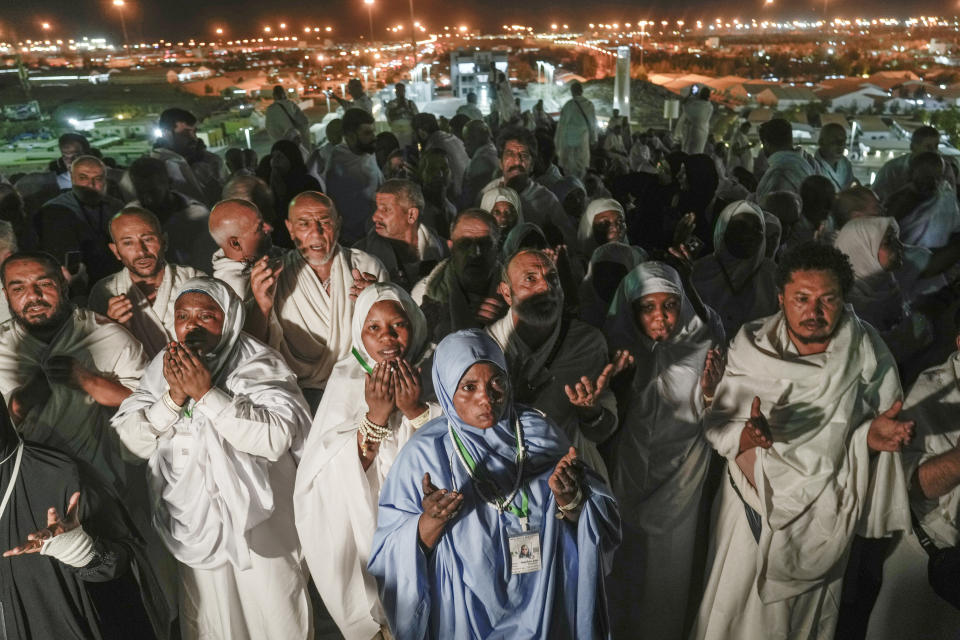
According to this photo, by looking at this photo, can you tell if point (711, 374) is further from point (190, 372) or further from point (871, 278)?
point (190, 372)

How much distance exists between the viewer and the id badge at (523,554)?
231 centimetres

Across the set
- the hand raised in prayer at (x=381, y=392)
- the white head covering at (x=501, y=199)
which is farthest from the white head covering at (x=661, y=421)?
the white head covering at (x=501, y=199)

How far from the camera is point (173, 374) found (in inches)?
102

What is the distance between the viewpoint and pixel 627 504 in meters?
3.21

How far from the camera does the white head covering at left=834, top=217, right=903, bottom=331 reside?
12.8 feet

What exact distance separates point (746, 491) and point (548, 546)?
39.1 inches

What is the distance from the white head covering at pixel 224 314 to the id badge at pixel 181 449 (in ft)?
0.88

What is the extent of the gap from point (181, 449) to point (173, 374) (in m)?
0.38

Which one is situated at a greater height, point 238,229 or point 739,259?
point 238,229

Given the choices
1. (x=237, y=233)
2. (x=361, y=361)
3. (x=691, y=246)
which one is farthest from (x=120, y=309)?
(x=691, y=246)

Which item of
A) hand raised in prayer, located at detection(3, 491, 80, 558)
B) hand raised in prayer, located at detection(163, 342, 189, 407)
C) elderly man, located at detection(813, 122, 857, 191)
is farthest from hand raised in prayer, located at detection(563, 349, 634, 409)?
elderly man, located at detection(813, 122, 857, 191)

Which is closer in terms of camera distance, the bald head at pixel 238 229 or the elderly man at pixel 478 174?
the bald head at pixel 238 229

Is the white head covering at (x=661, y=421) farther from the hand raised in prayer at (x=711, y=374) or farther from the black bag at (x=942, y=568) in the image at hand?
the black bag at (x=942, y=568)

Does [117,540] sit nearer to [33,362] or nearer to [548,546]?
[33,362]
